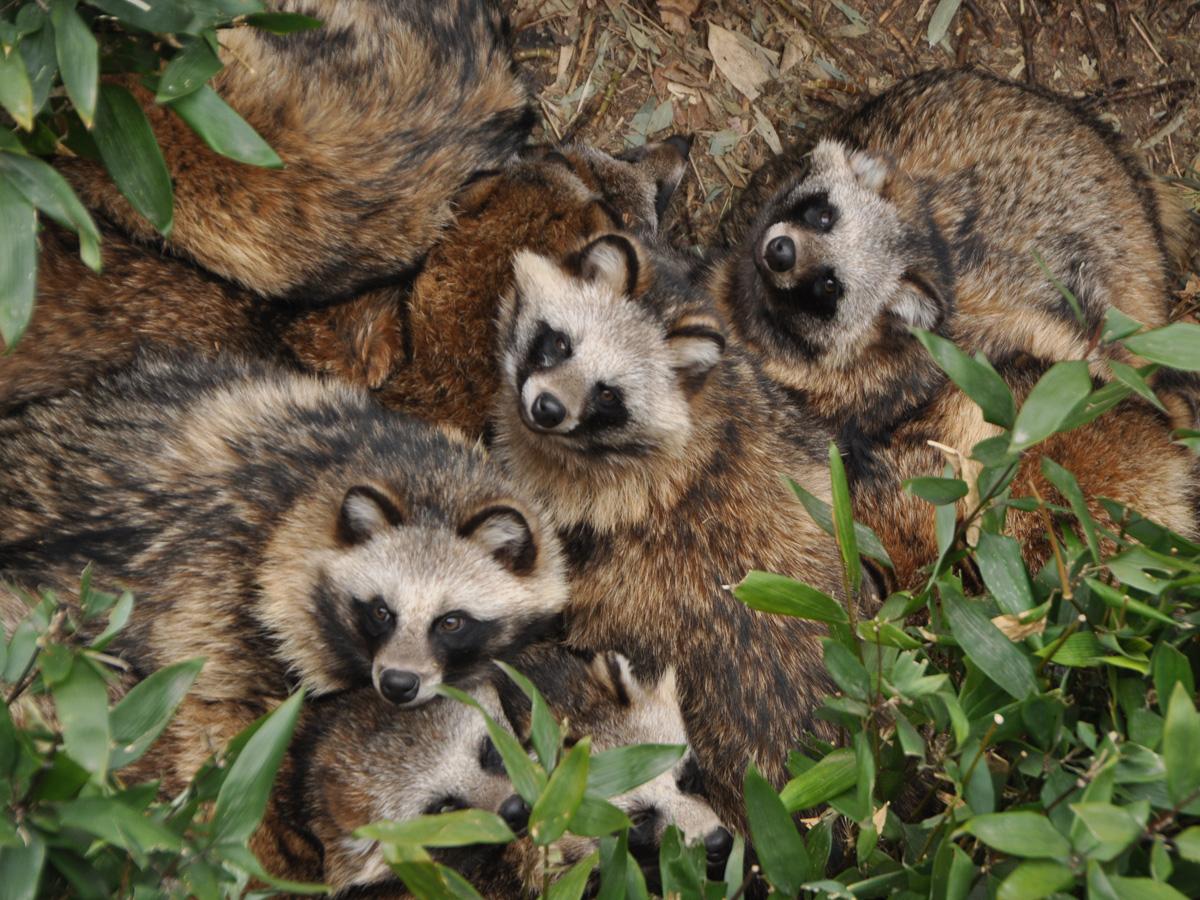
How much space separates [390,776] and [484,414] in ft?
5.23

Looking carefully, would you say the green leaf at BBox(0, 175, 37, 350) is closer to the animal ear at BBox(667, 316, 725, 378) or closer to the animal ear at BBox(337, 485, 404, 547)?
the animal ear at BBox(337, 485, 404, 547)

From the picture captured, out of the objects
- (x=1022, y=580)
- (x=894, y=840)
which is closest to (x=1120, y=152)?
(x=1022, y=580)

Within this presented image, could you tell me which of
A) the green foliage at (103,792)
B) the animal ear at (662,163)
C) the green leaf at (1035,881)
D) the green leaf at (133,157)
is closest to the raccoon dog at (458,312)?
the animal ear at (662,163)

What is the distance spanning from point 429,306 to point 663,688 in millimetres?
1792

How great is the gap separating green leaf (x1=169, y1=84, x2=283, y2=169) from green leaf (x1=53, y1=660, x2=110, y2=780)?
124cm

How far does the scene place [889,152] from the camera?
207 inches

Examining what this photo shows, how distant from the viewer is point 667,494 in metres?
4.32

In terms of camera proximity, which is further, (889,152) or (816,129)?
(816,129)

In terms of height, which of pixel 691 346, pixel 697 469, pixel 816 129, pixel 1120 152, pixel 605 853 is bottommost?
pixel 605 853

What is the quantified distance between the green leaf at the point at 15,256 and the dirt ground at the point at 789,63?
10.9 ft

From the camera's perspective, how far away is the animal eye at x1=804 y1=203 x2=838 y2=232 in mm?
4977

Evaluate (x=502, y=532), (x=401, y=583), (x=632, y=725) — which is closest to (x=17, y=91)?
(x=401, y=583)

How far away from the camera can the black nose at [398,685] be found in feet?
11.6

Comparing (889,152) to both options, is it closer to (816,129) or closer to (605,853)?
(816,129)
